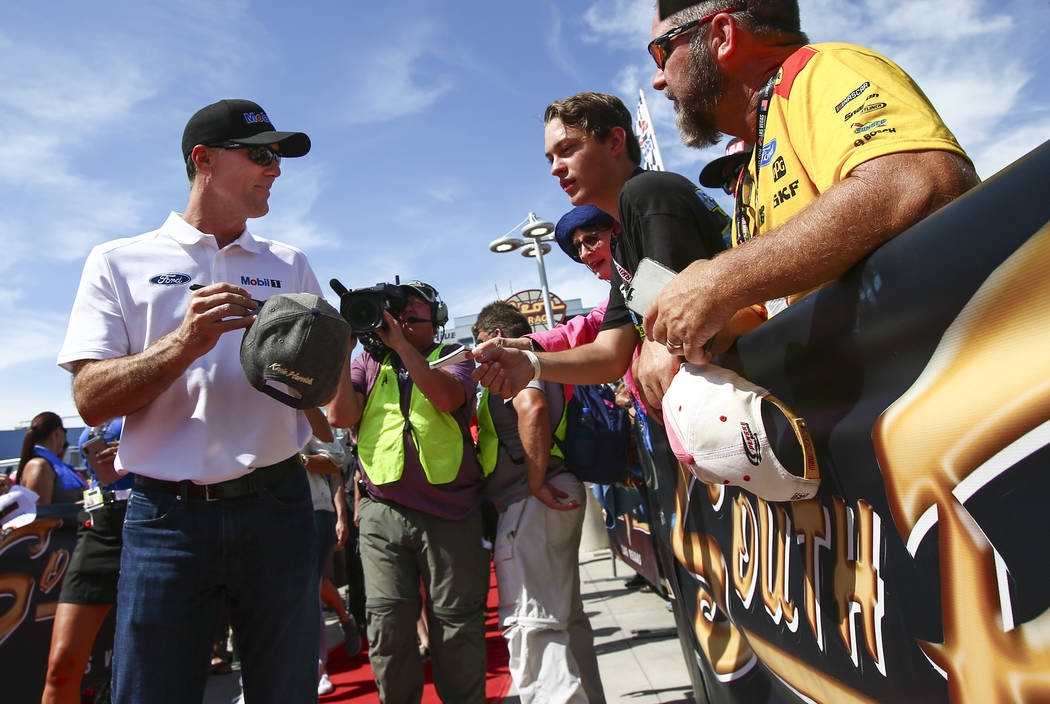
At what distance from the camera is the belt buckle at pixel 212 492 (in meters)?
1.78

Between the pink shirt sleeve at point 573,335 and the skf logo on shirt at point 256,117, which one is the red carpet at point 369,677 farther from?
the skf logo on shirt at point 256,117

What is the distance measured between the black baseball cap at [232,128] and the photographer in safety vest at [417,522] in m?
0.95

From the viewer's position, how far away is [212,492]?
1.79 metres

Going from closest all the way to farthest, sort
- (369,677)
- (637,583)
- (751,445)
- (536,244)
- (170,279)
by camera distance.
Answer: (751,445)
(170,279)
(369,677)
(637,583)
(536,244)

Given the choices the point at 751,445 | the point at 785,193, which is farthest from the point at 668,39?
the point at 751,445

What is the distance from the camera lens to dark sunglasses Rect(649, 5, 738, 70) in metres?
1.63

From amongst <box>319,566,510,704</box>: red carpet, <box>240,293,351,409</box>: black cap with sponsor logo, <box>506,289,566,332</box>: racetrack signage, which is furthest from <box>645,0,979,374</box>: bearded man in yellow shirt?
<box>506,289,566,332</box>: racetrack signage

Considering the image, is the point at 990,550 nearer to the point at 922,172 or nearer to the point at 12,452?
the point at 922,172

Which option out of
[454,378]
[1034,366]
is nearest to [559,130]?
[454,378]

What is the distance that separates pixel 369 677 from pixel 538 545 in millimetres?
2363

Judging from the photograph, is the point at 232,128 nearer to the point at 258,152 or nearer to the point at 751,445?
the point at 258,152

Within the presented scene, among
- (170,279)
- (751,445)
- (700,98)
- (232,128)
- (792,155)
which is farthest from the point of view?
(232,128)

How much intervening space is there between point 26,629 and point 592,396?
305 cm

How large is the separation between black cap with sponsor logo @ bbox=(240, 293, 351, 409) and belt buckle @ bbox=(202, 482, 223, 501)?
33cm
